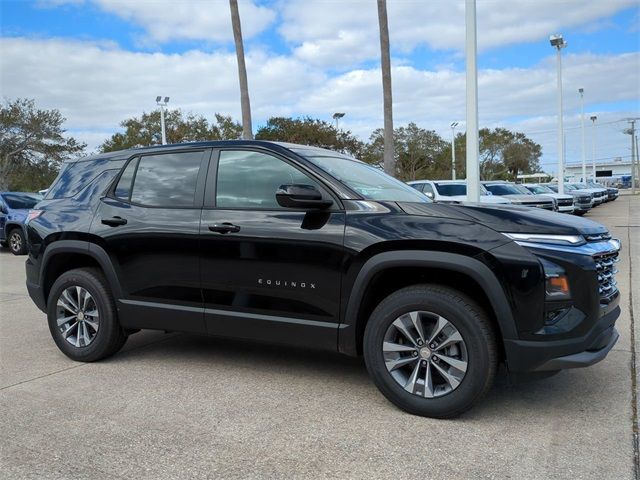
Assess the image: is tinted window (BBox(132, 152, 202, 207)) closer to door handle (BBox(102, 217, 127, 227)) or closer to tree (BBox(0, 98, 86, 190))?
door handle (BBox(102, 217, 127, 227))

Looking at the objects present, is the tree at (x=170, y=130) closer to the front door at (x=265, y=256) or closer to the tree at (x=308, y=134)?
the tree at (x=308, y=134)

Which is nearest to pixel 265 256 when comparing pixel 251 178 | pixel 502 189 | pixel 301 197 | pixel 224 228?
pixel 224 228

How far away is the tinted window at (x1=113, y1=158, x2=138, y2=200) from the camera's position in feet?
16.1

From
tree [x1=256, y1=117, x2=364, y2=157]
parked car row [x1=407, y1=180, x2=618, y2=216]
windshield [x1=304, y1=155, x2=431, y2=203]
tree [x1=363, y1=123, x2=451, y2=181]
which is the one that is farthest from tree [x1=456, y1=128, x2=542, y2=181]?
windshield [x1=304, y1=155, x2=431, y2=203]

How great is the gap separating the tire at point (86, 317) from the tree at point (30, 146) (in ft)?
119

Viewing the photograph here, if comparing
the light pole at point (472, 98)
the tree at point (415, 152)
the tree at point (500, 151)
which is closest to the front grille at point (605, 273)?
the light pole at point (472, 98)

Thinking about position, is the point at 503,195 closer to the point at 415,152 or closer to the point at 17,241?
the point at 17,241

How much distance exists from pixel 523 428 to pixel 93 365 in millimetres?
3507

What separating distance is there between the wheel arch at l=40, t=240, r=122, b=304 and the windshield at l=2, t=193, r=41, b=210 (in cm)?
1093

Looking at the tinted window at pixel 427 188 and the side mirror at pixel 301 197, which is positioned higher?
the side mirror at pixel 301 197

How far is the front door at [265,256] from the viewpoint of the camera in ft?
12.9

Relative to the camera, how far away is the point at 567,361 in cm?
343

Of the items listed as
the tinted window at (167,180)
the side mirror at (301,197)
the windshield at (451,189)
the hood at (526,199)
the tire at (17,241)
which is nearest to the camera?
the side mirror at (301,197)

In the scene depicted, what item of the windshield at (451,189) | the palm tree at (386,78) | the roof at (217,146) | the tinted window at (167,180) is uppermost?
the palm tree at (386,78)
